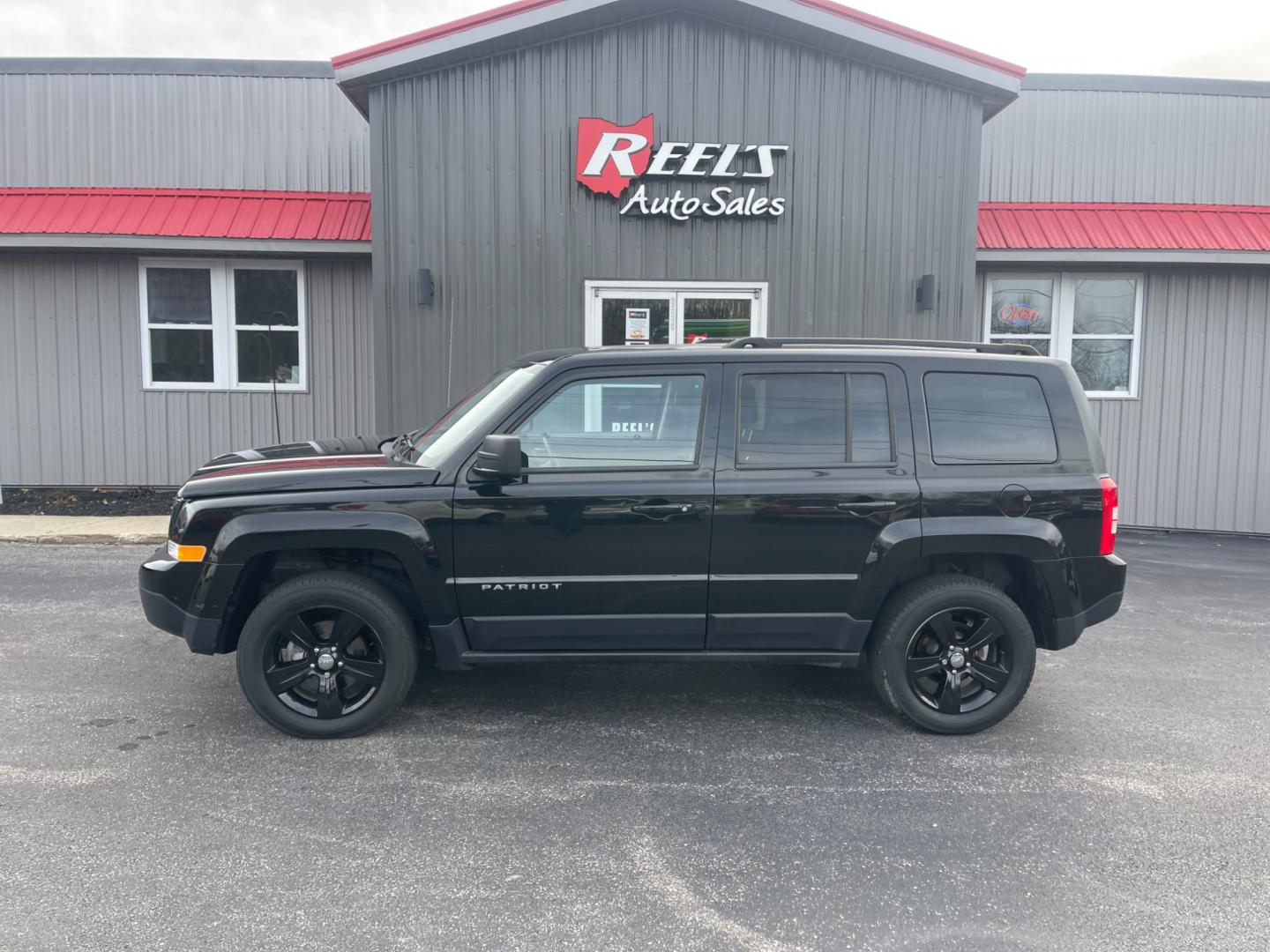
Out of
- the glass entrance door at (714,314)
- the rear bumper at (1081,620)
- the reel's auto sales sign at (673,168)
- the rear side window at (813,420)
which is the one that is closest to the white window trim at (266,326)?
the reel's auto sales sign at (673,168)

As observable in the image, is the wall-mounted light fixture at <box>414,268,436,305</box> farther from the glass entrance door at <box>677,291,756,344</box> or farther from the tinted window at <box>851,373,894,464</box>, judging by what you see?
the tinted window at <box>851,373,894,464</box>

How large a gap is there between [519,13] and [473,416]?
227 inches

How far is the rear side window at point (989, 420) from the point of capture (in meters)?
4.54

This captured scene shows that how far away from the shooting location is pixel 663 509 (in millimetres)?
4348

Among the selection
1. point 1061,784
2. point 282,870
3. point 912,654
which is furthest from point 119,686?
point 1061,784

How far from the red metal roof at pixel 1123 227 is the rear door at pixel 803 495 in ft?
22.0

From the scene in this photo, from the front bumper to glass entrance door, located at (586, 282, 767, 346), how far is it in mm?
5751

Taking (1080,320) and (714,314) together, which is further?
(1080,320)

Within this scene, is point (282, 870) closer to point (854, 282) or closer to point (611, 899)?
point (611, 899)

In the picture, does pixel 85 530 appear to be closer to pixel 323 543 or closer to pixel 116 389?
pixel 116 389

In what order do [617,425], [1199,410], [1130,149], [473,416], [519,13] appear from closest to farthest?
[617,425]
[473,416]
[519,13]
[1199,410]
[1130,149]

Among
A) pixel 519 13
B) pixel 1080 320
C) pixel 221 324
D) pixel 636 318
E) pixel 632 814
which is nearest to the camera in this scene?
pixel 632 814

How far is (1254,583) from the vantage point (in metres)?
8.23

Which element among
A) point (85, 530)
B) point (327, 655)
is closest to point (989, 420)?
point (327, 655)
